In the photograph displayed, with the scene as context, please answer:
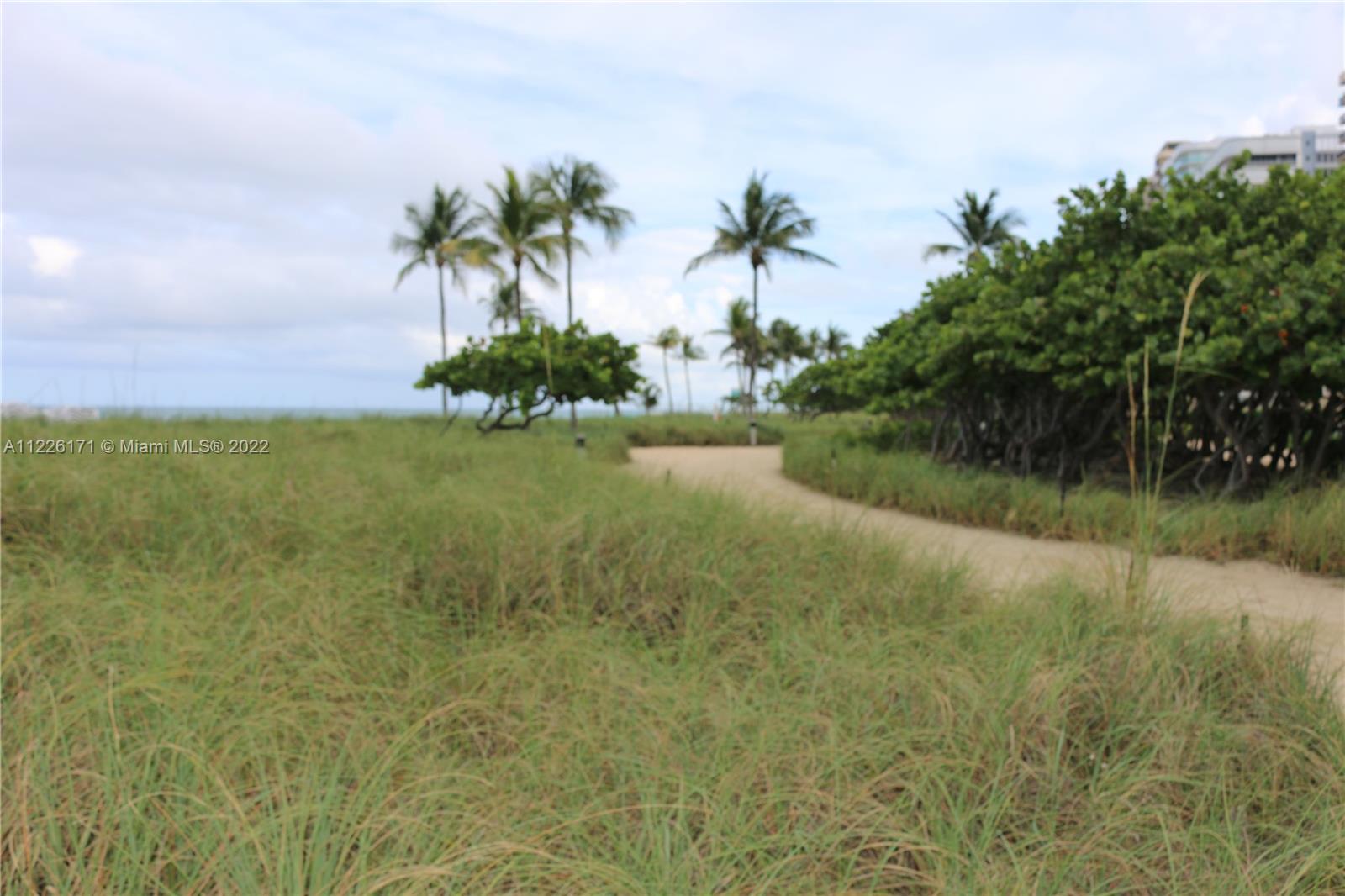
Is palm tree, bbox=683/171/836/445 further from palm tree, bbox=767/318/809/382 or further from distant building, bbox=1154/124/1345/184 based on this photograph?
distant building, bbox=1154/124/1345/184

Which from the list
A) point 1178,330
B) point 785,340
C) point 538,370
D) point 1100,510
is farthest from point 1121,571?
point 785,340

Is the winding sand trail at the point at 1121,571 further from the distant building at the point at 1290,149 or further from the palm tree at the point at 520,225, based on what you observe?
the distant building at the point at 1290,149

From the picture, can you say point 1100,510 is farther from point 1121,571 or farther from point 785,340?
point 785,340

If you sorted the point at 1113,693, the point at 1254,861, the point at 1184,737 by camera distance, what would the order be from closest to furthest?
the point at 1254,861, the point at 1184,737, the point at 1113,693

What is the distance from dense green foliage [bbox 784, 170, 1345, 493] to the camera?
6891mm

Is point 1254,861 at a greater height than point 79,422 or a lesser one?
lesser

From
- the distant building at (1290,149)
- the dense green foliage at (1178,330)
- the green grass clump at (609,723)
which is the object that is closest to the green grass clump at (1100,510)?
the dense green foliage at (1178,330)

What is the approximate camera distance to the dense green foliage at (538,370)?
16.1 metres

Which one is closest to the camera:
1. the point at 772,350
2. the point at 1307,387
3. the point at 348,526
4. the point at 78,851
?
the point at 78,851

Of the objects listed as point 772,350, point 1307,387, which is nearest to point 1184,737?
point 1307,387

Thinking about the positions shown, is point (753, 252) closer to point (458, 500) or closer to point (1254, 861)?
point (458, 500)

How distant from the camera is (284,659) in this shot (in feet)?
9.37

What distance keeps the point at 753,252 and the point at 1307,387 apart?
1972 cm

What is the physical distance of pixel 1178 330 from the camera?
746 centimetres
